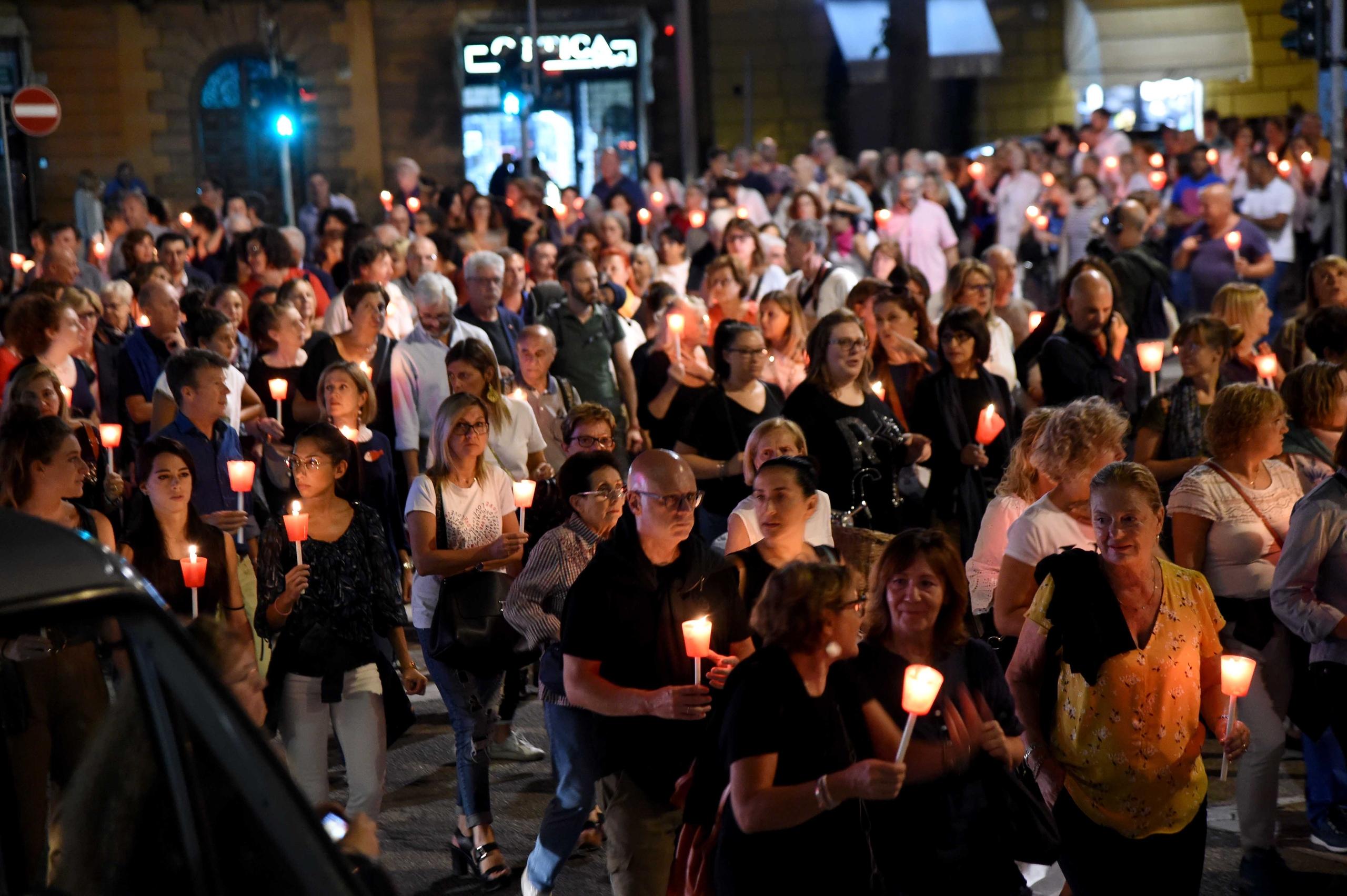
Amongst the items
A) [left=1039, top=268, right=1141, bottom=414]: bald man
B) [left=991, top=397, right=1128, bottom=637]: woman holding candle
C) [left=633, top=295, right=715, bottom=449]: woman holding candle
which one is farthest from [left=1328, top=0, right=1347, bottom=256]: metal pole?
[left=991, top=397, right=1128, bottom=637]: woman holding candle

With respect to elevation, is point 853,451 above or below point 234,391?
below

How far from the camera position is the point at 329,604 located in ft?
18.2

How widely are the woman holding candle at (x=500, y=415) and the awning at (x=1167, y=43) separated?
27.4 metres

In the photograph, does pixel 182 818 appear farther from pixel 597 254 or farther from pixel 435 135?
pixel 435 135

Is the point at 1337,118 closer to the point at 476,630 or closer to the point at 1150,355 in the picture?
the point at 1150,355

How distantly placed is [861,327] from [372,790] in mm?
3224

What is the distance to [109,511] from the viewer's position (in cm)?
764

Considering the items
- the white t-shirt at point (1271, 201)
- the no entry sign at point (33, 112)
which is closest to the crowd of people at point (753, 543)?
the white t-shirt at point (1271, 201)


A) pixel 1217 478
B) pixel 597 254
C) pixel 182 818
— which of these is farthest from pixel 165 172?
pixel 182 818

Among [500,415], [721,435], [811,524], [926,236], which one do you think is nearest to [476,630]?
[811,524]

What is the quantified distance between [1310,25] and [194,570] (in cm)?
1146

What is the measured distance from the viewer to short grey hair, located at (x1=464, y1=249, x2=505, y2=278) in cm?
970

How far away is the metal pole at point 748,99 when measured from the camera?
3173cm

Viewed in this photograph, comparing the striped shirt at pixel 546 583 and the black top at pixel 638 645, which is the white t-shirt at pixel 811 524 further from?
the black top at pixel 638 645
